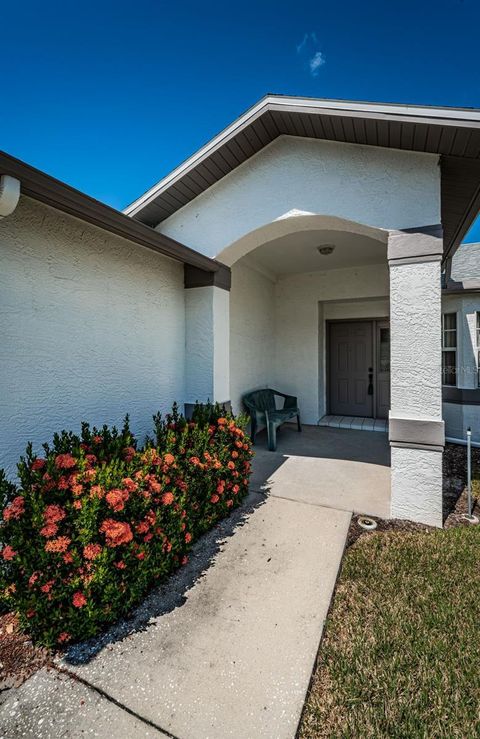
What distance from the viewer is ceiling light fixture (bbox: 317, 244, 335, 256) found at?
634cm

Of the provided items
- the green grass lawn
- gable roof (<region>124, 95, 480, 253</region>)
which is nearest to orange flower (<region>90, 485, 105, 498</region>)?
the green grass lawn

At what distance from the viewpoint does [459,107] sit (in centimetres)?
320

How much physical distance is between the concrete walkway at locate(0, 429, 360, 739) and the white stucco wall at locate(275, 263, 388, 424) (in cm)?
512

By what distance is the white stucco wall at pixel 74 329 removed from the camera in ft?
9.35

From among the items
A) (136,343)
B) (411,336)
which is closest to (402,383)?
(411,336)

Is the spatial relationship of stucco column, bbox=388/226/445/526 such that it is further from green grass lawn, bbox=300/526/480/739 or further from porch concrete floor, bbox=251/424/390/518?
green grass lawn, bbox=300/526/480/739

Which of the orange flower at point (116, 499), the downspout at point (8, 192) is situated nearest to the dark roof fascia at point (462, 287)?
the orange flower at point (116, 499)

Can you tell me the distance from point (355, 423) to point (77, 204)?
715cm

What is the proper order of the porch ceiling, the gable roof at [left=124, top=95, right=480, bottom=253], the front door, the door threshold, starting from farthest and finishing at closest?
the front door < the door threshold < the porch ceiling < the gable roof at [left=124, top=95, right=480, bottom=253]

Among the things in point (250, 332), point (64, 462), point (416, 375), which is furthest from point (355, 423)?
point (64, 462)

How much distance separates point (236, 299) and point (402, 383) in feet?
12.2

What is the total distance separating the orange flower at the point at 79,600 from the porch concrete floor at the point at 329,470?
267 centimetres

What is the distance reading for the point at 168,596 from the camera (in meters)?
2.65

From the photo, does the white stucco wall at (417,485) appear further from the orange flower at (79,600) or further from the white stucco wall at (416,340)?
the orange flower at (79,600)
